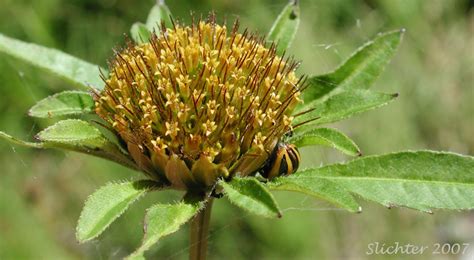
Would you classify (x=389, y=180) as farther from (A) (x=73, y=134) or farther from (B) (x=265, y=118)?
(A) (x=73, y=134)

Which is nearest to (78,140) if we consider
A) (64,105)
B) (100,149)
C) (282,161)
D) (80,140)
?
(80,140)

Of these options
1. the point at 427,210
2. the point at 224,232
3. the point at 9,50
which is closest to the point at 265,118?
the point at 427,210

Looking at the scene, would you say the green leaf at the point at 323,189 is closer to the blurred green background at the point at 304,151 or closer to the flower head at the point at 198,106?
the flower head at the point at 198,106

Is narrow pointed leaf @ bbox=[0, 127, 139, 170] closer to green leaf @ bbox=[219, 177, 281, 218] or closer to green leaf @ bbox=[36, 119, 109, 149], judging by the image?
green leaf @ bbox=[36, 119, 109, 149]

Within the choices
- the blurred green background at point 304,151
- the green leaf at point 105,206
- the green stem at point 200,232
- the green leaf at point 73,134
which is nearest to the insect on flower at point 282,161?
the green stem at point 200,232

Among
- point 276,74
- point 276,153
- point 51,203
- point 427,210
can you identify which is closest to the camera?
point 427,210

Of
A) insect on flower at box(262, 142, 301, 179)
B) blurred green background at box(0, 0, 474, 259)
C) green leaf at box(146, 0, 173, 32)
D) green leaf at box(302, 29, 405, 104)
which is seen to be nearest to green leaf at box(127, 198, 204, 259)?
insect on flower at box(262, 142, 301, 179)
